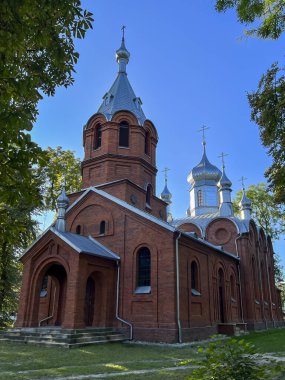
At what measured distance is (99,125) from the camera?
20.3 meters

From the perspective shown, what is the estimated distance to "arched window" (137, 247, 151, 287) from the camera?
15.6 m

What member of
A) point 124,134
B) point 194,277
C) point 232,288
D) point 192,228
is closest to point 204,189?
point 192,228

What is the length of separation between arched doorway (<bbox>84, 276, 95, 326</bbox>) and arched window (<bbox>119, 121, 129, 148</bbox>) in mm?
7881

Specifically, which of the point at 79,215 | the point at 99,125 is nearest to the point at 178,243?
the point at 79,215

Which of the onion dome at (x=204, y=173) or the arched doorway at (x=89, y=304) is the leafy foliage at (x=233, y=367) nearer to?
the arched doorway at (x=89, y=304)

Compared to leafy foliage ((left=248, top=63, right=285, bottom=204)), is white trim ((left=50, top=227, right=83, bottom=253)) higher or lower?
lower

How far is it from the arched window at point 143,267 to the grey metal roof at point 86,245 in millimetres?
1073

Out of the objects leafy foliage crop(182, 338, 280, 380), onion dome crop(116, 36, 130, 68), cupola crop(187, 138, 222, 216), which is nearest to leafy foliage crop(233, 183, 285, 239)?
cupola crop(187, 138, 222, 216)

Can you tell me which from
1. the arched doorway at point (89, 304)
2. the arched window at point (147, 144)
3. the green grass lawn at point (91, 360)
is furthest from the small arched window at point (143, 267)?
the arched window at point (147, 144)

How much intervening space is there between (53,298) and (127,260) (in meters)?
4.67

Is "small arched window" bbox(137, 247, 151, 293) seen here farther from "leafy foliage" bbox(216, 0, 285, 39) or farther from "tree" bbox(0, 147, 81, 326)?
"leafy foliage" bbox(216, 0, 285, 39)

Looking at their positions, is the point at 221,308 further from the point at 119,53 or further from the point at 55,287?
the point at 119,53

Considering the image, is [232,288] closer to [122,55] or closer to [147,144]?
[147,144]

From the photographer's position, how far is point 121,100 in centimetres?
2100
